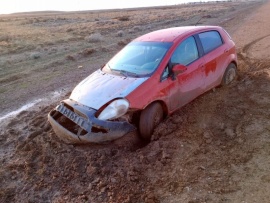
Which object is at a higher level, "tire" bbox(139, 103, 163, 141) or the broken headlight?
the broken headlight

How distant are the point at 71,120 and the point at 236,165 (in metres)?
2.80

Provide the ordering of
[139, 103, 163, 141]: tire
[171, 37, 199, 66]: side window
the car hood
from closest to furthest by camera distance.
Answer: the car hood → [139, 103, 163, 141]: tire → [171, 37, 199, 66]: side window

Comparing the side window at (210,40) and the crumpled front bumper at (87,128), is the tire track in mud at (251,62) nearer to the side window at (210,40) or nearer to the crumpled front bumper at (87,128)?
the side window at (210,40)

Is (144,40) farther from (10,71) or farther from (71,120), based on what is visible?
(10,71)

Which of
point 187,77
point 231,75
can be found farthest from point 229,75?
point 187,77

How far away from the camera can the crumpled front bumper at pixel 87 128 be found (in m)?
4.91

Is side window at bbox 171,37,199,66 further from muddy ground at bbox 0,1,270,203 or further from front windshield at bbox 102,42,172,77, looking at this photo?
muddy ground at bbox 0,1,270,203

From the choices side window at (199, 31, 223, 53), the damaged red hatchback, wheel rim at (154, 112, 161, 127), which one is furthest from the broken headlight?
side window at (199, 31, 223, 53)

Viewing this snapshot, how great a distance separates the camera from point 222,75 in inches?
279

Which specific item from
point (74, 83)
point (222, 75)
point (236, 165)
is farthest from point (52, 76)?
point (236, 165)

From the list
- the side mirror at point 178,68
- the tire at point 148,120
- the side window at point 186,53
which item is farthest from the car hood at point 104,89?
the side window at point 186,53

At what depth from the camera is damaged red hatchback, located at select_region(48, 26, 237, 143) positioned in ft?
16.4

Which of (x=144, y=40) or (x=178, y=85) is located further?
(x=144, y=40)

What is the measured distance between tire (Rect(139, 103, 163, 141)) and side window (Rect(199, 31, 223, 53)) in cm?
200
